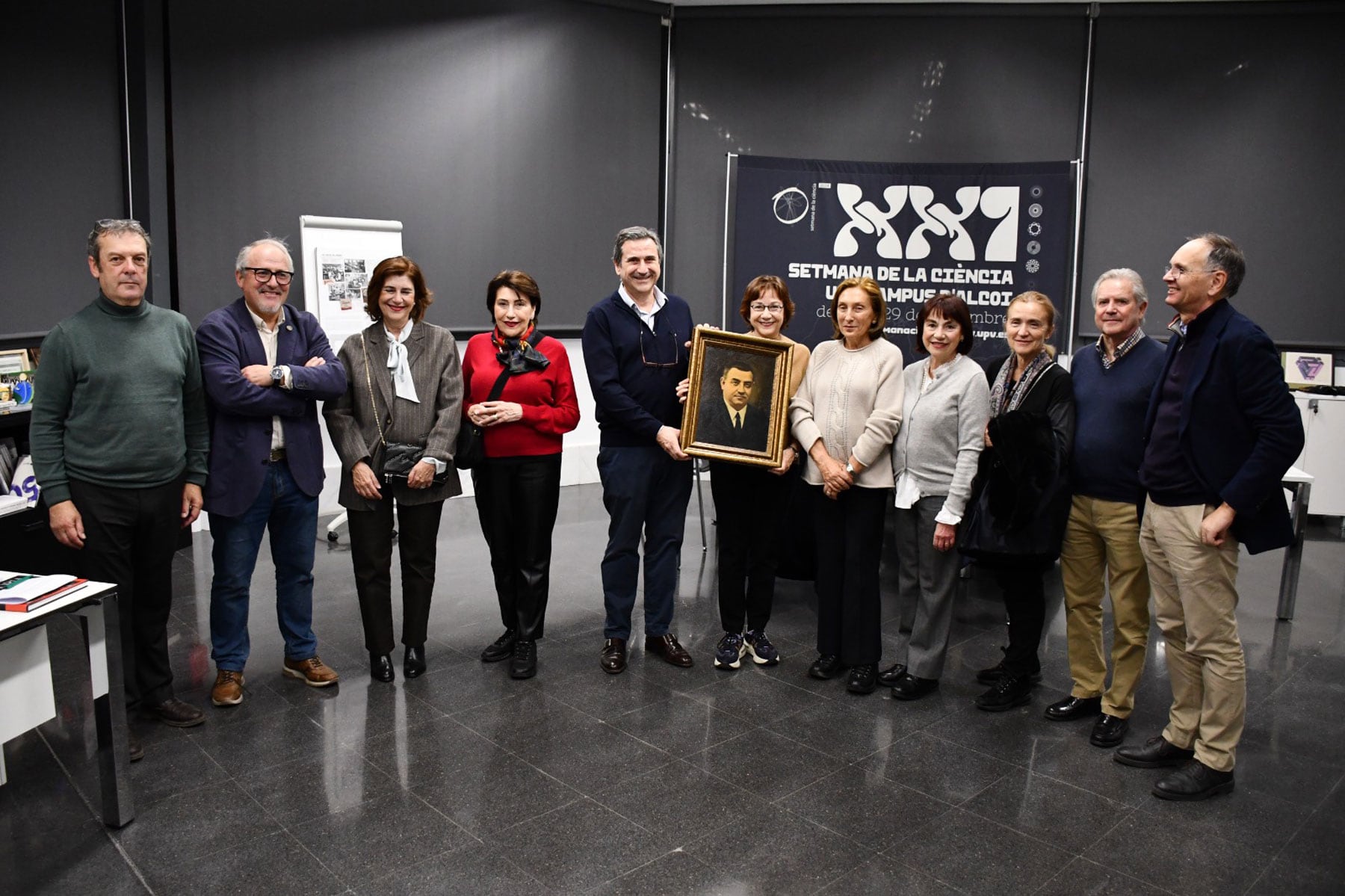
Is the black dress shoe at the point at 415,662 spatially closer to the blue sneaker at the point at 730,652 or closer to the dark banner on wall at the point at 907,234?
the blue sneaker at the point at 730,652

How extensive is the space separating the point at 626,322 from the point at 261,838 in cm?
213

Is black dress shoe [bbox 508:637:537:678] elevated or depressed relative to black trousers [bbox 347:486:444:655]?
depressed

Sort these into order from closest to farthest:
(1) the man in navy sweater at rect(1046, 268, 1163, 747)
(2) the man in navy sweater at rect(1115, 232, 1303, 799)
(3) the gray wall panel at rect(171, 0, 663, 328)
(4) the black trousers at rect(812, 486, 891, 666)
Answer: (2) the man in navy sweater at rect(1115, 232, 1303, 799) → (1) the man in navy sweater at rect(1046, 268, 1163, 747) → (4) the black trousers at rect(812, 486, 891, 666) → (3) the gray wall panel at rect(171, 0, 663, 328)

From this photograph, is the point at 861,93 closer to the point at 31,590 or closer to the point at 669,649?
the point at 669,649

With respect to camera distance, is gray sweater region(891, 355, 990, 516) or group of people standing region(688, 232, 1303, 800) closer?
group of people standing region(688, 232, 1303, 800)

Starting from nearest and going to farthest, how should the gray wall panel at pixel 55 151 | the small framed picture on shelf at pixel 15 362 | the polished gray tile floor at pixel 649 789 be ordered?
the polished gray tile floor at pixel 649 789 < the small framed picture on shelf at pixel 15 362 < the gray wall panel at pixel 55 151

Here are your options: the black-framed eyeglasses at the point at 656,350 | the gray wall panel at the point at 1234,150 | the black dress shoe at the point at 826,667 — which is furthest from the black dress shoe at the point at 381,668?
the gray wall panel at the point at 1234,150

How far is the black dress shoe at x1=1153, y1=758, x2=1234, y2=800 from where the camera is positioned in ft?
10.4

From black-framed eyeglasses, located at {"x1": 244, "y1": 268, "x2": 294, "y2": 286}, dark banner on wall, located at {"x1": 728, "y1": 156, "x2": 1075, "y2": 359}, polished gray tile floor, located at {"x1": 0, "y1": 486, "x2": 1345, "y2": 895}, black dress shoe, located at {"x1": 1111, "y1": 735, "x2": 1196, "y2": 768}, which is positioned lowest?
polished gray tile floor, located at {"x1": 0, "y1": 486, "x2": 1345, "y2": 895}

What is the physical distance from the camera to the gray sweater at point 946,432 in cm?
367

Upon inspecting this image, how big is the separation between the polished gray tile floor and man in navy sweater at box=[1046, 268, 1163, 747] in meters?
0.33

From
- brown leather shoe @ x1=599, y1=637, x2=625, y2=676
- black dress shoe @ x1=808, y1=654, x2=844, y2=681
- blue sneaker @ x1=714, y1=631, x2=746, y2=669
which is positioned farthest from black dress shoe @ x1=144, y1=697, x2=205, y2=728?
black dress shoe @ x1=808, y1=654, x2=844, y2=681

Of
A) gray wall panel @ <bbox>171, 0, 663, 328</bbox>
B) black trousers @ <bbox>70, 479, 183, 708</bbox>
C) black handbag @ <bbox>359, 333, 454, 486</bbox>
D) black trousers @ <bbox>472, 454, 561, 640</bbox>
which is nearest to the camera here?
black trousers @ <bbox>70, 479, 183, 708</bbox>

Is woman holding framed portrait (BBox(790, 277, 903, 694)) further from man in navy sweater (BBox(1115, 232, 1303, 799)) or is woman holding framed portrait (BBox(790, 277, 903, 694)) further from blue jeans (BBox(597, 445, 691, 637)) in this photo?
man in navy sweater (BBox(1115, 232, 1303, 799))
